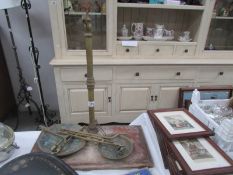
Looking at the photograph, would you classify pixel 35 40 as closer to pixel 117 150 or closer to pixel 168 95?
pixel 168 95

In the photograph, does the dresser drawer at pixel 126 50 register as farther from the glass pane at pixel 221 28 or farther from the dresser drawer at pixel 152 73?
the glass pane at pixel 221 28

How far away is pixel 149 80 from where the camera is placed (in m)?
1.88

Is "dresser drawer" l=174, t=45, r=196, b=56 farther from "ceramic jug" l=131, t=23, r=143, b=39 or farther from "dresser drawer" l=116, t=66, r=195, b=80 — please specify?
"ceramic jug" l=131, t=23, r=143, b=39

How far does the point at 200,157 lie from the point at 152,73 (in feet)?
4.20

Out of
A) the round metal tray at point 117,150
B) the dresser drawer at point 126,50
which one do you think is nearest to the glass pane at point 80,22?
the dresser drawer at point 126,50

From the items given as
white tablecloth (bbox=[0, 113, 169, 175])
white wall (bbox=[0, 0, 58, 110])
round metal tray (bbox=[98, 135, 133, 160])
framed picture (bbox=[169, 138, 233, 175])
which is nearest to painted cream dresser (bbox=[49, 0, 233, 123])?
white wall (bbox=[0, 0, 58, 110])

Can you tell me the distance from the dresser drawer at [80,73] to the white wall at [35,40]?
0.55 m

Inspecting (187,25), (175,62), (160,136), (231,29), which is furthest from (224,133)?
(231,29)

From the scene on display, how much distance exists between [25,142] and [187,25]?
199cm

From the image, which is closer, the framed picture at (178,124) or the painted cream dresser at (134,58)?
the framed picture at (178,124)

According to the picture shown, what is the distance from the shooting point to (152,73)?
1843 mm

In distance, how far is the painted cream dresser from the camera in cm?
170

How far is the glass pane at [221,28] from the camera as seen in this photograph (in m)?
1.91

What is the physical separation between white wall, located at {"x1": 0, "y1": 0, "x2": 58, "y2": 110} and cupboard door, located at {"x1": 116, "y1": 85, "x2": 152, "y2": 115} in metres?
0.94
